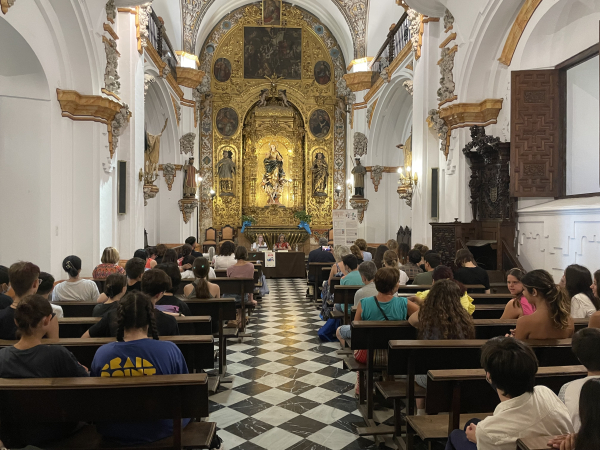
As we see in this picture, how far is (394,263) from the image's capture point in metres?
5.87

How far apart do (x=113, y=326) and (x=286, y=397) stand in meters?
1.95

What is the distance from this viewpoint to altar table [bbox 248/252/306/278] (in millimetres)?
14164

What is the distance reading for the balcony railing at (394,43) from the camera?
1296 centimetres

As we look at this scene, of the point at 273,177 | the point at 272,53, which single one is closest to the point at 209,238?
the point at 273,177

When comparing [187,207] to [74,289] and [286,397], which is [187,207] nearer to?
[74,289]

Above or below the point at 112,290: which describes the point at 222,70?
above

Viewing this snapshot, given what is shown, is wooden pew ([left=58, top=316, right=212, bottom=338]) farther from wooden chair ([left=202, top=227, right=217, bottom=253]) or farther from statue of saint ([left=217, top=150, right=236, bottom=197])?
statue of saint ([left=217, top=150, right=236, bottom=197])

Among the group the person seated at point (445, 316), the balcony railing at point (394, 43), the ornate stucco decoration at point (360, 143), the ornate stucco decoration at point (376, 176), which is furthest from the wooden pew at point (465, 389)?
the ornate stucco decoration at point (360, 143)

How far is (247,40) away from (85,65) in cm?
1266

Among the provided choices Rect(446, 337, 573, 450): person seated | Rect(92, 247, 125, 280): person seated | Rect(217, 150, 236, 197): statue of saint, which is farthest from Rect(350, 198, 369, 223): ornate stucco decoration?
Rect(446, 337, 573, 450): person seated

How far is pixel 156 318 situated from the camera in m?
3.39

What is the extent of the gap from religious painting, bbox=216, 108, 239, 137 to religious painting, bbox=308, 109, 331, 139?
3.14m

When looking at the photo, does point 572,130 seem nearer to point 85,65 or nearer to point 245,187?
point 85,65

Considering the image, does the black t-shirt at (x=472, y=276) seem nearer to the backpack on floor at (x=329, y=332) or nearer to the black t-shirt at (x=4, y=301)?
the backpack on floor at (x=329, y=332)
